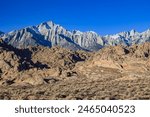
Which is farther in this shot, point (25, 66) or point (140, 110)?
point (25, 66)

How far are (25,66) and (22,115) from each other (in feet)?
218

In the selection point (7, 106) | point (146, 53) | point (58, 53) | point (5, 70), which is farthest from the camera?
point (58, 53)

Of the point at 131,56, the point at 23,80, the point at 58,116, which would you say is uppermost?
the point at 131,56

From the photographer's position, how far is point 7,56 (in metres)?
82.4

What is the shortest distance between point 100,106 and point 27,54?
324 ft

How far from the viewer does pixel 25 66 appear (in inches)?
3007

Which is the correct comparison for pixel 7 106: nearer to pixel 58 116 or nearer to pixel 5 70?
pixel 58 116

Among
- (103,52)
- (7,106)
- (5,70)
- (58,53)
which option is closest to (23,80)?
(5,70)

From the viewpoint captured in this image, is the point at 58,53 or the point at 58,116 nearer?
the point at 58,116

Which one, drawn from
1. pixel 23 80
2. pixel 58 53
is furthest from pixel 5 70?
pixel 58 53

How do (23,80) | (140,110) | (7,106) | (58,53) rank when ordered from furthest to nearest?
(58,53), (23,80), (7,106), (140,110)

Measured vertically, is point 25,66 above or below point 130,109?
above

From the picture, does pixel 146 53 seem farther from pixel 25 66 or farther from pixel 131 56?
pixel 25 66

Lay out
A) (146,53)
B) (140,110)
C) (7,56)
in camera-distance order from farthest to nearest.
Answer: (7,56)
(146,53)
(140,110)
